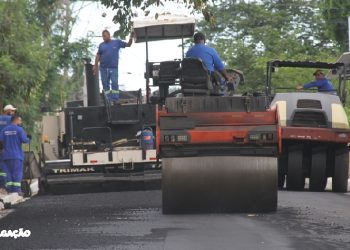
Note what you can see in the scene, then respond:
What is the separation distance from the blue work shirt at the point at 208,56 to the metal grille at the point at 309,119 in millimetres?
3455

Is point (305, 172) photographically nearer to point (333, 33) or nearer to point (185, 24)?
point (185, 24)

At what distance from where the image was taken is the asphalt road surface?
9242mm

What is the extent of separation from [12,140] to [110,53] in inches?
89.3

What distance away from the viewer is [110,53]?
1600 cm

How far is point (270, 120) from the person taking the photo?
1165cm

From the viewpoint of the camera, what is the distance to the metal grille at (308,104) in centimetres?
1554

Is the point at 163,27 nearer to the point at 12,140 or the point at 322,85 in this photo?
the point at 322,85

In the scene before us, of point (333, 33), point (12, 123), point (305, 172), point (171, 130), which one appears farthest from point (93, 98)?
point (333, 33)

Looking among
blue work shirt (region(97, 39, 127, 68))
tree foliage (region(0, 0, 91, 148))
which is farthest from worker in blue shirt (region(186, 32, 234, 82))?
tree foliage (region(0, 0, 91, 148))

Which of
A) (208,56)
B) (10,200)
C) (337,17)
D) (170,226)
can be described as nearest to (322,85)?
(208,56)

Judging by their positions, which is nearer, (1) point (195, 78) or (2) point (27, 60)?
(1) point (195, 78)

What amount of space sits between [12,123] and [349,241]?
8211 mm

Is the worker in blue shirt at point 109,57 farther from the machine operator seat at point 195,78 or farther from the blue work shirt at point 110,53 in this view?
the machine operator seat at point 195,78

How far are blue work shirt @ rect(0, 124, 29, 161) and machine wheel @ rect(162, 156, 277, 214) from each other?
16.3 feet
